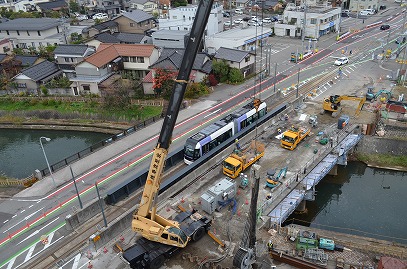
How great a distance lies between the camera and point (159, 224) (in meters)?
21.6

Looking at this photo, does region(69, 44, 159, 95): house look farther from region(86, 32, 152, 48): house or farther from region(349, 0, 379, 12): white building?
region(349, 0, 379, 12): white building

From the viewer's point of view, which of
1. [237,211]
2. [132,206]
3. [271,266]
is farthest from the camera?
[132,206]

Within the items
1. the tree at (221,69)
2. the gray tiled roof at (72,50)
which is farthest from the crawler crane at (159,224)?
the gray tiled roof at (72,50)

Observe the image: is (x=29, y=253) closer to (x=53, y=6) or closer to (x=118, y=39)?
(x=118, y=39)

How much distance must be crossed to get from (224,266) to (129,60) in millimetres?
39414

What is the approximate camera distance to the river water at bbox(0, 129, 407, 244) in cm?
2806

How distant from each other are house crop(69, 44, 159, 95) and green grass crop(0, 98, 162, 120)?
298 cm

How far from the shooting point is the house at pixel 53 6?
96444mm

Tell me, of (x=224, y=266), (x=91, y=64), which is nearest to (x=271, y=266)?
(x=224, y=266)

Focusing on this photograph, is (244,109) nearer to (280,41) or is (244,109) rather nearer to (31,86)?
(31,86)

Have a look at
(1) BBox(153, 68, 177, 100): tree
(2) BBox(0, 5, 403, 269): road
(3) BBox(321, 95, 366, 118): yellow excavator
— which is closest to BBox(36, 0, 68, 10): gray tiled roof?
(1) BBox(153, 68, 177, 100): tree

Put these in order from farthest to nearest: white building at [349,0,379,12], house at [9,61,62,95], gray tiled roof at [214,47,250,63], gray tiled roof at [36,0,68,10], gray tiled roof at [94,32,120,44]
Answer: gray tiled roof at [36,0,68,10] → white building at [349,0,379,12] → gray tiled roof at [94,32,120,44] → gray tiled roof at [214,47,250,63] → house at [9,61,62,95]

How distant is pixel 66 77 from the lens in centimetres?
5269

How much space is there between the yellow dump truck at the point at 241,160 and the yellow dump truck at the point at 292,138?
2354mm
